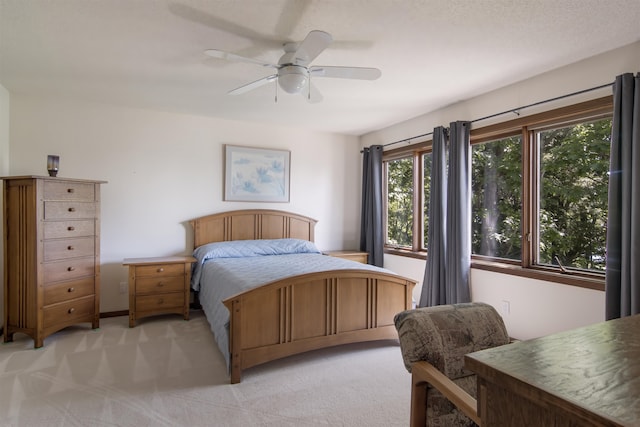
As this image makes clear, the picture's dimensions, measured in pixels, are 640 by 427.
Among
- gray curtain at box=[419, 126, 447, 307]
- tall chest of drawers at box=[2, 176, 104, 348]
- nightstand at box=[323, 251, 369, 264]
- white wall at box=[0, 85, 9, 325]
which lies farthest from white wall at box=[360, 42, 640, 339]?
white wall at box=[0, 85, 9, 325]

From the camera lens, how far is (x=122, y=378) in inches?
93.7

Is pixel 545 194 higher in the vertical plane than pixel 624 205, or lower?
higher

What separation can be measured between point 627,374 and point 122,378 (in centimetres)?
279

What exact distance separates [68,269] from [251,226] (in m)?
1.99

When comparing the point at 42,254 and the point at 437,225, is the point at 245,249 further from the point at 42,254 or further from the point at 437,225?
the point at 437,225

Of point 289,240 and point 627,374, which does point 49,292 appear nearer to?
point 289,240

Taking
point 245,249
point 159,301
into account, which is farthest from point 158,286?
point 245,249

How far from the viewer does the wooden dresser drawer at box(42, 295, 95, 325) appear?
9.77 feet

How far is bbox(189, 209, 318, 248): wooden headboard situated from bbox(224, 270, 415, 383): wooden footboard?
1.99 metres

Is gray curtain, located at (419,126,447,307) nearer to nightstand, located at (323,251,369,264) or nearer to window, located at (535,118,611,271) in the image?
window, located at (535,118,611,271)

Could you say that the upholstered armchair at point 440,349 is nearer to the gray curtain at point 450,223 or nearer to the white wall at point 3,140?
the gray curtain at point 450,223

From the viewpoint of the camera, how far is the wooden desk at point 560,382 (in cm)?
49

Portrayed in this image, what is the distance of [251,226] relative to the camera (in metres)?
4.45

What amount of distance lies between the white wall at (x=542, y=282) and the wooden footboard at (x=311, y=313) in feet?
3.03
